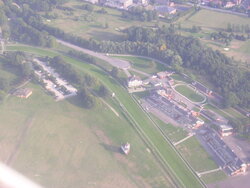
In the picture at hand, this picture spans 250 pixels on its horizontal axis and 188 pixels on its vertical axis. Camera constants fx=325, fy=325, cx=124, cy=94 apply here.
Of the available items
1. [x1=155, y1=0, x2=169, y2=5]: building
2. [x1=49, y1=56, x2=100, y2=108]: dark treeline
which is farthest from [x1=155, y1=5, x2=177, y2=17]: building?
[x1=49, y1=56, x2=100, y2=108]: dark treeline

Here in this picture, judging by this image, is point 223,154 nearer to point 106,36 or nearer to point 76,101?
point 76,101

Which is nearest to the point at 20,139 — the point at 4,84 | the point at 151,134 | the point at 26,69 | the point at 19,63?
the point at 4,84

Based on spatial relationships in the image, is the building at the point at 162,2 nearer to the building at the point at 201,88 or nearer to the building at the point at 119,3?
the building at the point at 119,3

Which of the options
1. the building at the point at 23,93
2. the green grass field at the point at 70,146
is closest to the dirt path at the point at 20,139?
the green grass field at the point at 70,146

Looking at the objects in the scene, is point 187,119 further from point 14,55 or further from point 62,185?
point 14,55

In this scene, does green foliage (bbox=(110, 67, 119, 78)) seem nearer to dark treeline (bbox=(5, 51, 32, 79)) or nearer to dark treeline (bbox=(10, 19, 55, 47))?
dark treeline (bbox=(5, 51, 32, 79))
